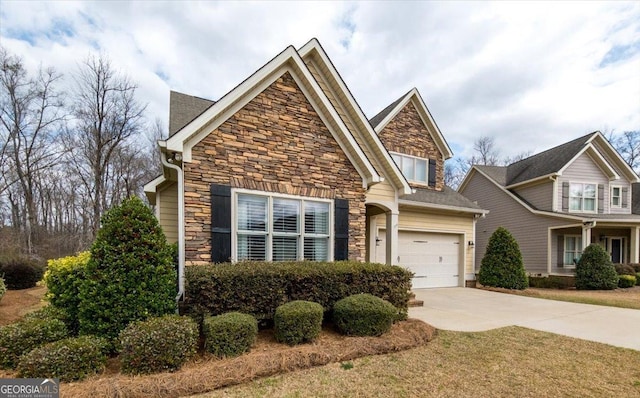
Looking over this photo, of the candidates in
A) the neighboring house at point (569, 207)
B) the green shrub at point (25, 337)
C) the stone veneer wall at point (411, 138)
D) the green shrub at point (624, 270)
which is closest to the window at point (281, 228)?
the green shrub at point (25, 337)

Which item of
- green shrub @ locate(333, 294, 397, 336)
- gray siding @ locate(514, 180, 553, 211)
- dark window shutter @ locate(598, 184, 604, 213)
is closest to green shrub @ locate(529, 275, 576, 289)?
gray siding @ locate(514, 180, 553, 211)

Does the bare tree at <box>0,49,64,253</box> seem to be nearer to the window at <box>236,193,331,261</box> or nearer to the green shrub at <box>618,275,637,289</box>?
the window at <box>236,193,331,261</box>

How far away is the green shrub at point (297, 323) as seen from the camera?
17.8ft

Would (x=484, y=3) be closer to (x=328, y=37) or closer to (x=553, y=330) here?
(x=328, y=37)

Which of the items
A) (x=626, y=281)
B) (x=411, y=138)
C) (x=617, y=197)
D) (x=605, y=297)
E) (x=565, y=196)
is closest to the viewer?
(x=605, y=297)

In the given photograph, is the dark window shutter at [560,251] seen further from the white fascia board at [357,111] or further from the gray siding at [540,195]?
the white fascia board at [357,111]

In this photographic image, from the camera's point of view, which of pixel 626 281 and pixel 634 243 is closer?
pixel 626 281

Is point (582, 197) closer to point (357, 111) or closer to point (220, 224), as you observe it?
point (357, 111)

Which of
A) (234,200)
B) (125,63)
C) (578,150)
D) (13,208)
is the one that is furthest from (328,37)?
(13,208)

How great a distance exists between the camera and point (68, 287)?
5.53 meters

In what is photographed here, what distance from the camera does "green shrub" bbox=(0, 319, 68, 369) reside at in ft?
14.8

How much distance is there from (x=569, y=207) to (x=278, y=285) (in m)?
18.2

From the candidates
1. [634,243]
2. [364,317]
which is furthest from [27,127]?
[634,243]

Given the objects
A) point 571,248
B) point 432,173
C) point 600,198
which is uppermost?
point 432,173
